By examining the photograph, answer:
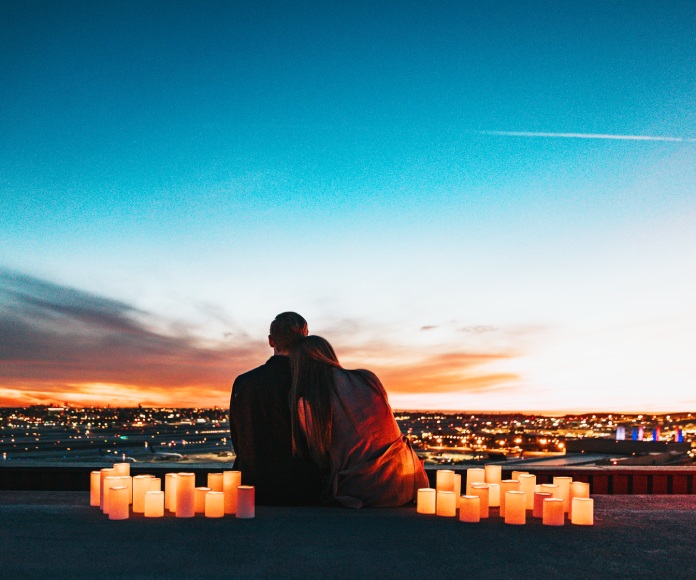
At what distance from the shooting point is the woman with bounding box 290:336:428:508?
13.3ft

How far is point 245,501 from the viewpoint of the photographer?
3.71 m

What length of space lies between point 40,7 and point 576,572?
33.0 ft

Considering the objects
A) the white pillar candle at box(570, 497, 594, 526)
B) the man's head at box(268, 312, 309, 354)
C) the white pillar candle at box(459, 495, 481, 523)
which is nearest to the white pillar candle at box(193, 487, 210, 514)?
the man's head at box(268, 312, 309, 354)

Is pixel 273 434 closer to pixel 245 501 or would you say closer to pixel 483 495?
pixel 245 501

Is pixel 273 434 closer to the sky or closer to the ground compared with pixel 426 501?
closer to the sky

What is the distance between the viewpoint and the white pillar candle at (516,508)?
3.69 meters

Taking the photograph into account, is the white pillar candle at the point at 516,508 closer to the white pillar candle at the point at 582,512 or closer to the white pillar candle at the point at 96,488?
the white pillar candle at the point at 582,512

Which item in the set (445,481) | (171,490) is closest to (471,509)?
(445,481)

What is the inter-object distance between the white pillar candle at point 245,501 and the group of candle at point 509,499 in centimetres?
94

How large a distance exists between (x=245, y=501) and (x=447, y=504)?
112cm

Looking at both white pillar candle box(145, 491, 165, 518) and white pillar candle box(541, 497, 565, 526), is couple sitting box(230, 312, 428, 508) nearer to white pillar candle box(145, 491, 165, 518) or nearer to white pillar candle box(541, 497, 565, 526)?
white pillar candle box(145, 491, 165, 518)

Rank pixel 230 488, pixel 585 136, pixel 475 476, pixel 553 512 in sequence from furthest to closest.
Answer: pixel 585 136 < pixel 475 476 < pixel 230 488 < pixel 553 512

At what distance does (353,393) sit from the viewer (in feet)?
13.4

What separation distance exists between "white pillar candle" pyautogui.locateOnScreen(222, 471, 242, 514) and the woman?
14.9 inches
